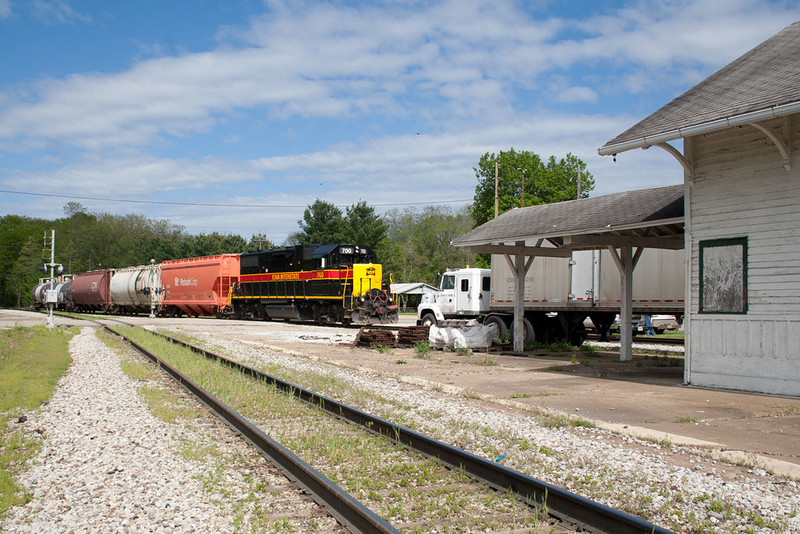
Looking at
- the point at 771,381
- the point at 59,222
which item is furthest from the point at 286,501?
the point at 59,222

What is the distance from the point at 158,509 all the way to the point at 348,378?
7812mm

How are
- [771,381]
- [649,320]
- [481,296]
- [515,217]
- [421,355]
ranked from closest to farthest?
[771,381] → [421,355] → [515,217] → [481,296] → [649,320]

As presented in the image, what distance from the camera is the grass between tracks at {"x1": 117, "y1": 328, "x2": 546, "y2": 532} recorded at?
15.3ft

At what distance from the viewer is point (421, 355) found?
17719 mm

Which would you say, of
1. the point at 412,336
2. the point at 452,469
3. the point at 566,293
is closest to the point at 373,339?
the point at 412,336

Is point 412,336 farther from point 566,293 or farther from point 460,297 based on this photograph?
point 566,293

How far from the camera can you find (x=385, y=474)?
5.73m

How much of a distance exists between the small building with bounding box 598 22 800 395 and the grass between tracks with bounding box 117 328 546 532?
6885 millimetres

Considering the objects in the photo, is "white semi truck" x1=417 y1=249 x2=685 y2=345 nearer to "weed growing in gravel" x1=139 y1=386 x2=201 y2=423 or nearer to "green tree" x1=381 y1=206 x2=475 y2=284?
"weed growing in gravel" x1=139 y1=386 x2=201 y2=423

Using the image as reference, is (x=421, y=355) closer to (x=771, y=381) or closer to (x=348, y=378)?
(x=348, y=378)

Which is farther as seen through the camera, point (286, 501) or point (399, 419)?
point (399, 419)

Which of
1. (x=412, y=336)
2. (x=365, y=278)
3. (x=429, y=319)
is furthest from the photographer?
(x=365, y=278)

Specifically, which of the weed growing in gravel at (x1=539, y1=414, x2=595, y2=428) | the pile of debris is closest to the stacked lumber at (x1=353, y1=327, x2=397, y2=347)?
the pile of debris

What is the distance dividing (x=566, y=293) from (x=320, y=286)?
52.9 feet
